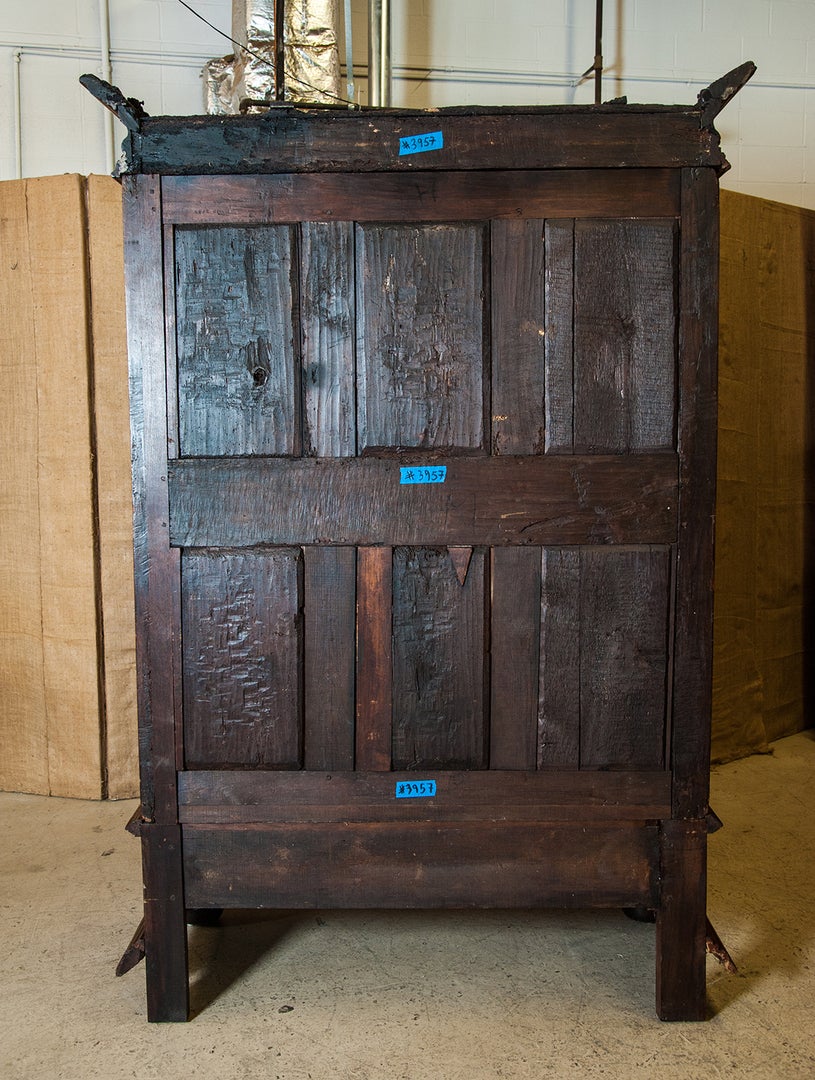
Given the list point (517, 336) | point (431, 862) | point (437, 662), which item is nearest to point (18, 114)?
point (517, 336)

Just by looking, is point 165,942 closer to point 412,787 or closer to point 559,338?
point 412,787

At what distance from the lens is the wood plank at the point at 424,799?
5.57 ft

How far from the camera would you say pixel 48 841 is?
2.53 meters

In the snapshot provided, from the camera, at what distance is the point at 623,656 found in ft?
5.55

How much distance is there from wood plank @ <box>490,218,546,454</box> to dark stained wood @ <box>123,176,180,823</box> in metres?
0.65

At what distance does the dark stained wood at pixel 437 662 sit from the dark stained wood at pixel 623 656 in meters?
0.21

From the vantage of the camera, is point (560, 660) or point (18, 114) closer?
point (560, 660)

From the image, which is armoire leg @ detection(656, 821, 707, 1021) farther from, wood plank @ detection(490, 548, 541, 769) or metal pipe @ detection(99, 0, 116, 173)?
metal pipe @ detection(99, 0, 116, 173)

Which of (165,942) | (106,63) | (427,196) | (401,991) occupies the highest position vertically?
(106,63)

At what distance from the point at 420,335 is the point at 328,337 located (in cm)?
18

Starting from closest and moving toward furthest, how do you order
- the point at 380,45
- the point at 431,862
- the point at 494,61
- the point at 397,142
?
the point at 397,142 → the point at 431,862 → the point at 380,45 → the point at 494,61

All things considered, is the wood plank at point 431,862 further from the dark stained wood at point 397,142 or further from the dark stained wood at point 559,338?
the dark stained wood at point 397,142

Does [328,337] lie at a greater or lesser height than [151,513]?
greater

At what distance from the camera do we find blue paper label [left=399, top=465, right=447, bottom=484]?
65.1 inches
